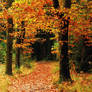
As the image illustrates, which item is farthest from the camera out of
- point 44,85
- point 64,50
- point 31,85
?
point 31,85

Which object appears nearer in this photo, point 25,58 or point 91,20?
point 91,20

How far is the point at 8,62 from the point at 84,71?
6836mm

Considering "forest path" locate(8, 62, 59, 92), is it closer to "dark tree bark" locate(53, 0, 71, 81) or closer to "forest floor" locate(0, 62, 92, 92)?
"forest floor" locate(0, 62, 92, 92)

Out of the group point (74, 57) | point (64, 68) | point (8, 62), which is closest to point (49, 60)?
point (74, 57)

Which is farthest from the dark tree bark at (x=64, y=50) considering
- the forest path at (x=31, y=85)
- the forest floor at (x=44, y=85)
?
the forest path at (x=31, y=85)

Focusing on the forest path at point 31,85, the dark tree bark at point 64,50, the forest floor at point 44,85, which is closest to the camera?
the forest floor at point 44,85

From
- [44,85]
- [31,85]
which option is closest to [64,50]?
[44,85]

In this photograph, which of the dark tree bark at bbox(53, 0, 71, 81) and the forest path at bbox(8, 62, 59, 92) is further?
the dark tree bark at bbox(53, 0, 71, 81)

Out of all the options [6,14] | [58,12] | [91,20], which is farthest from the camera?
[91,20]

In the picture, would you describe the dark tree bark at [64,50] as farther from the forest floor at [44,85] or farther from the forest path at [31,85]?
the forest path at [31,85]

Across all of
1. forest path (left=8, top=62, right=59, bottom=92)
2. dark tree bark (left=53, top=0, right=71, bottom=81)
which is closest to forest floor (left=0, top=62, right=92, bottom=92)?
forest path (left=8, top=62, right=59, bottom=92)

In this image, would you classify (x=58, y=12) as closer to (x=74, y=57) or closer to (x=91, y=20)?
(x=91, y=20)

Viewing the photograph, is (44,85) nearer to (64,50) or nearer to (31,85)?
(31,85)

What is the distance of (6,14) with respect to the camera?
9.16 m
